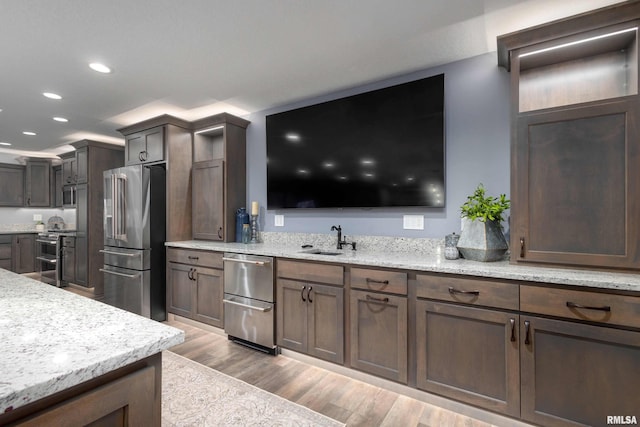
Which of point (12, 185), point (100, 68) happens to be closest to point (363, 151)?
point (100, 68)

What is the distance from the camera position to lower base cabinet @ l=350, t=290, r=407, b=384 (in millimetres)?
2025

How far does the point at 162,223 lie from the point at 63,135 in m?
2.87

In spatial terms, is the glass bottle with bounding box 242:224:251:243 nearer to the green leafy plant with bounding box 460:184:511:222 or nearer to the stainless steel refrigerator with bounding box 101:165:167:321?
the stainless steel refrigerator with bounding box 101:165:167:321

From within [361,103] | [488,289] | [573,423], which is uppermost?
[361,103]

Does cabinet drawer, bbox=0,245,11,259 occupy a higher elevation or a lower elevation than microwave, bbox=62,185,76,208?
lower

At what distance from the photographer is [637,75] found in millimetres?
1670

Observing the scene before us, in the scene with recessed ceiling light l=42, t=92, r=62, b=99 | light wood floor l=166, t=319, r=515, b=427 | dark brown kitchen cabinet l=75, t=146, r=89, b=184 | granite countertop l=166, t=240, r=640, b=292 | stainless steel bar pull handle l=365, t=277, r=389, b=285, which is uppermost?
recessed ceiling light l=42, t=92, r=62, b=99

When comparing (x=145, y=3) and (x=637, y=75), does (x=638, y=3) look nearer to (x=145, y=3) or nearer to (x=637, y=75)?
(x=637, y=75)

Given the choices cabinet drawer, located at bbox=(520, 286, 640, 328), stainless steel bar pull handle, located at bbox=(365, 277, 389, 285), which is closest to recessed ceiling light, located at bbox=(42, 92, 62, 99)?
stainless steel bar pull handle, located at bbox=(365, 277, 389, 285)

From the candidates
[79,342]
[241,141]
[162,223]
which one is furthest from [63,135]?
[79,342]

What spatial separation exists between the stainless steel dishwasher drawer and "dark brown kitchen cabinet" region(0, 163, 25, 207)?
19.9ft

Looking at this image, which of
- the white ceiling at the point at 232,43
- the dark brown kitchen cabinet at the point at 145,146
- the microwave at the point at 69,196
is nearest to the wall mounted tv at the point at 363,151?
the white ceiling at the point at 232,43

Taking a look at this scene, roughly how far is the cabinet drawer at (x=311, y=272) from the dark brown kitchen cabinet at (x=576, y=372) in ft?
3.79

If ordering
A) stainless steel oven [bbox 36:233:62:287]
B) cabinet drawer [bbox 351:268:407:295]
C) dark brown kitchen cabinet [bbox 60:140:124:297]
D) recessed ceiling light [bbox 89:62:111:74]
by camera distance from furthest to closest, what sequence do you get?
stainless steel oven [bbox 36:233:62:287]
dark brown kitchen cabinet [bbox 60:140:124:297]
recessed ceiling light [bbox 89:62:111:74]
cabinet drawer [bbox 351:268:407:295]
